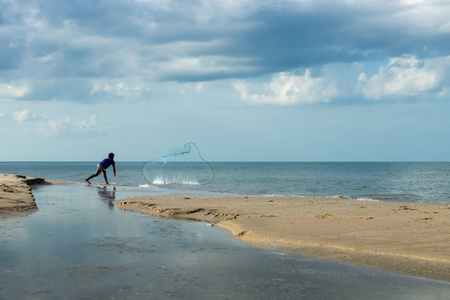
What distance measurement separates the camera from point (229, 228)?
11336 millimetres

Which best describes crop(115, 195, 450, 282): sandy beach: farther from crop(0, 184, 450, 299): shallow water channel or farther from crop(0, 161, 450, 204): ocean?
crop(0, 161, 450, 204): ocean

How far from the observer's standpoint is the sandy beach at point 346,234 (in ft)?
24.5

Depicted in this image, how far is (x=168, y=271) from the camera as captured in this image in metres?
6.62

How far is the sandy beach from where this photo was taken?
7469 millimetres

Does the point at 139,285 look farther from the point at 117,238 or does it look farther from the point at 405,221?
the point at 405,221

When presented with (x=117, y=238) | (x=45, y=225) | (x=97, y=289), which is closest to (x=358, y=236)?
(x=117, y=238)

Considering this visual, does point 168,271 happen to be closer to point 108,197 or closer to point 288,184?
point 108,197

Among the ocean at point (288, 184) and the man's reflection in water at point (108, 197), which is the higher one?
the man's reflection in water at point (108, 197)

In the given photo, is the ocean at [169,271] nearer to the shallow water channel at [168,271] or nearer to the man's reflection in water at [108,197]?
the shallow water channel at [168,271]

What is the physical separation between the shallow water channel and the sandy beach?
56 centimetres

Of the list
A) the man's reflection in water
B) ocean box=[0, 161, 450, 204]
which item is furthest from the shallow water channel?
ocean box=[0, 161, 450, 204]

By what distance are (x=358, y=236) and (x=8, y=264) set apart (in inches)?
280

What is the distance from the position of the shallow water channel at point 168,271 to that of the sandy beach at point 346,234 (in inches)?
22.0

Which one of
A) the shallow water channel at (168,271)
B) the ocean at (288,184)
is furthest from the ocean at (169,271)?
the ocean at (288,184)
